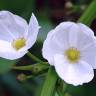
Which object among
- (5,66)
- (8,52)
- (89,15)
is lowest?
(5,66)

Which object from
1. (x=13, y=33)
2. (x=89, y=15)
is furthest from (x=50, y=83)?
(x=89, y=15)

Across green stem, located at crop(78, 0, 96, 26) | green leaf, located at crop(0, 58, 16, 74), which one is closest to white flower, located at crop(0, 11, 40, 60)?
green stem, located at crop(78, 0, 96, 26)

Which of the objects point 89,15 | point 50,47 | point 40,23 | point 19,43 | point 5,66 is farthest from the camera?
point 40,23

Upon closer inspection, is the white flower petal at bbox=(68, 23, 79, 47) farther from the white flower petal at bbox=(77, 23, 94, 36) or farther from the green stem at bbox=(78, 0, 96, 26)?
the green stem at bbox=(78, 0, 96, 26)

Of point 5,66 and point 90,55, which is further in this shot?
point 5,66

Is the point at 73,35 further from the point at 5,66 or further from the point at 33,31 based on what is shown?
the point at 5,66
